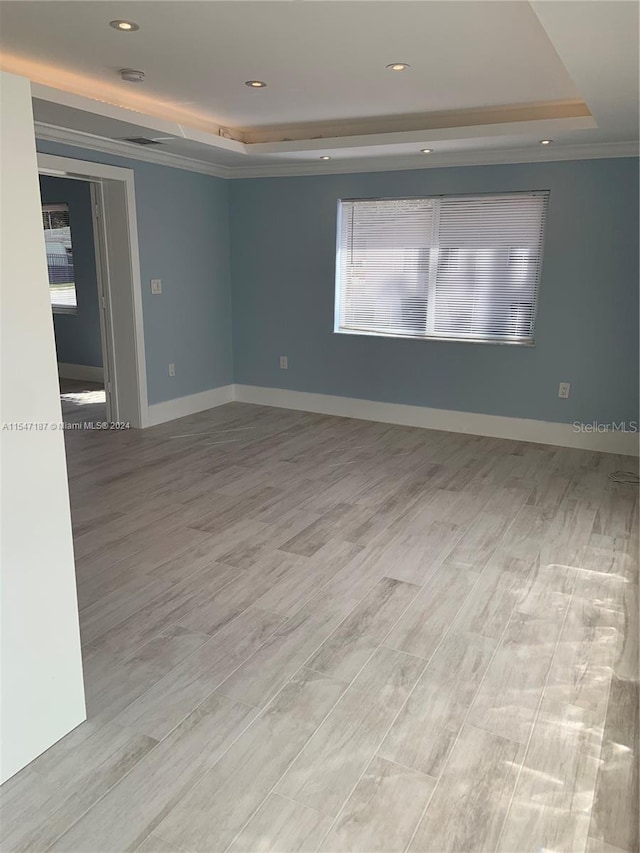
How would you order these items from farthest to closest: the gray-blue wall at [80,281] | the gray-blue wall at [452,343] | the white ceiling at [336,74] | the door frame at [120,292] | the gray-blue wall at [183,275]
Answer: the gray-blue wall at [80,281], the gray-blue wall at [183,275], the door frame at [120,292], the gray-blue wall at [452,343], the white ceiling at [336,74]

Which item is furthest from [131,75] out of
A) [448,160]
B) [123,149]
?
[448,160]

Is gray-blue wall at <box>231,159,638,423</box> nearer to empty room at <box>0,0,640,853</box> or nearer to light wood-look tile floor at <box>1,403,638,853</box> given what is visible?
empty room at <box>0,0,640,853</box>

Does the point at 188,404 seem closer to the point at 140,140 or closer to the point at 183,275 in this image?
the point at 183,275

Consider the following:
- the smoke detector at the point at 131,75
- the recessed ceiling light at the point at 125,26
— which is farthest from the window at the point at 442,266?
the recessed ceiling light at the point at 125,26

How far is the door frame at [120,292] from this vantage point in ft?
17.0

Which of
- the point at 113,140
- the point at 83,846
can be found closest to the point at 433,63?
the point at 113,140

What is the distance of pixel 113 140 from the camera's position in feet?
15.4

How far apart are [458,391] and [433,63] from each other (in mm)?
2781

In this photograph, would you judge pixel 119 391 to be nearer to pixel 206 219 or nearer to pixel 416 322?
pixel 206 219

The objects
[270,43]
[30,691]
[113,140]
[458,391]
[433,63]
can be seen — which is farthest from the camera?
[458,391]

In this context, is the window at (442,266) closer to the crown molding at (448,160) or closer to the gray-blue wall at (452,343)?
the gray-blue wall at (452,343)

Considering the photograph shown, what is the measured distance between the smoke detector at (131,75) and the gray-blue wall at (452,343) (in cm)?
229

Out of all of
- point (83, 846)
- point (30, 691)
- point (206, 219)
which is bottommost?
point (83, 846)

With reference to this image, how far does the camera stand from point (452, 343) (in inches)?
215
